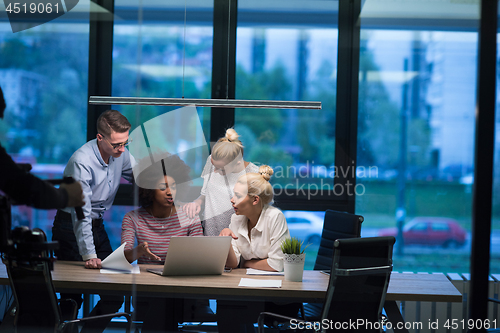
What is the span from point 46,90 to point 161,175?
0.93 m

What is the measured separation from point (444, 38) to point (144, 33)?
2243 millimetres

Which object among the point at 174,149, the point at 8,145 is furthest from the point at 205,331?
the point at 8,145

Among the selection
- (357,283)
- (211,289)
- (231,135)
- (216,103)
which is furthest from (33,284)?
(231,135)

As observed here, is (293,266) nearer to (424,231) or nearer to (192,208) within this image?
(192,208)

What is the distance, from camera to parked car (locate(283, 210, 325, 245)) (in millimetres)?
3309

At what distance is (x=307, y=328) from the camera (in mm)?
2203

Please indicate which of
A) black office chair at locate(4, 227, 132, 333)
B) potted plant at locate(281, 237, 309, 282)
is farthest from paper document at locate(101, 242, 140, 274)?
potted plant at locate(281, 237, 309, 282)

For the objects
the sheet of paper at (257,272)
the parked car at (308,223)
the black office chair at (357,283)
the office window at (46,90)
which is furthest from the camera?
the parked car at (308,223)

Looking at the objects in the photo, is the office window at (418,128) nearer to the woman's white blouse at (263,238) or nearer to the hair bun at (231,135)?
the woman's white blouse at (263,238)

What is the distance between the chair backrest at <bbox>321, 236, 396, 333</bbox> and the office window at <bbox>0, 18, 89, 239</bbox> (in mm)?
1499

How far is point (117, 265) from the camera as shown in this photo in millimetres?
2494

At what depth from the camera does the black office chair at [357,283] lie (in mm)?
2068

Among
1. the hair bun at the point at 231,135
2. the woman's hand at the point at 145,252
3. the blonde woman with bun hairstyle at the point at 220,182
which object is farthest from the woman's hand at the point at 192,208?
the hair bun at the point at 231,135

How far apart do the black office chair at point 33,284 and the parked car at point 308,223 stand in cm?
163
